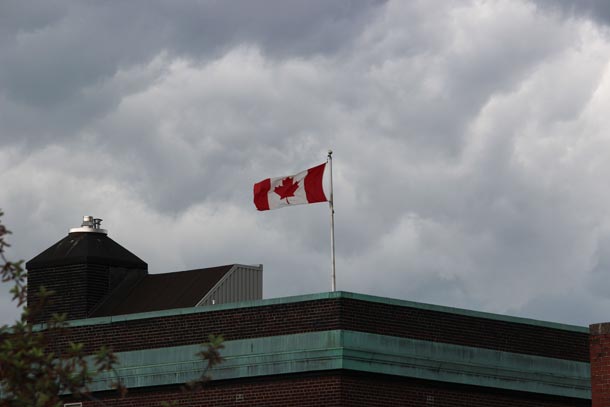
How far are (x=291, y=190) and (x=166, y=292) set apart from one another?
1027 cm

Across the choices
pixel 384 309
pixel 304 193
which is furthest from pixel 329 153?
pixel 384 309

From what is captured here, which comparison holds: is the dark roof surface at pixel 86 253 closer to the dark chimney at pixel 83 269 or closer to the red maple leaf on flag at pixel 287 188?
the dark chimney at pixel 83 269

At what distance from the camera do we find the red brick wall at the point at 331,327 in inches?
1254

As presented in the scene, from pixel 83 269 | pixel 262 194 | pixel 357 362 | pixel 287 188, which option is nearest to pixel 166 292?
pixel 83 269

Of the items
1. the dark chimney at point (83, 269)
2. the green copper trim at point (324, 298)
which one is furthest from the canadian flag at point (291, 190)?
the dark chimney at point (83, 269)

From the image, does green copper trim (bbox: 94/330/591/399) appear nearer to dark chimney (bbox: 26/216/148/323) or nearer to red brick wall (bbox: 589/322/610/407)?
red brick wall (bbox: 589/322/610/407)

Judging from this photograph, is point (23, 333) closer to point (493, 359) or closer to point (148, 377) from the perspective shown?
point (148, 377)

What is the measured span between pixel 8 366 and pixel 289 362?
18712 millimetres

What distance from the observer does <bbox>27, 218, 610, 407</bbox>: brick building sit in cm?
3152

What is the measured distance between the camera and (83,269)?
44.8 meters

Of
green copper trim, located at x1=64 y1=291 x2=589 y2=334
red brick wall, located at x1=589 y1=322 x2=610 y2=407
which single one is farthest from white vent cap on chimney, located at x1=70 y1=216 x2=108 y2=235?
red brick wall, located at x1=589 y1=322 x2=610 y2=407

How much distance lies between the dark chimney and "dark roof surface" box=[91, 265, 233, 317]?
64 cm

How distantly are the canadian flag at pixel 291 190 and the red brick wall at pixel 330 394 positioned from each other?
18.0 ft

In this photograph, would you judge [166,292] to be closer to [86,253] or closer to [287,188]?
[86,253]
